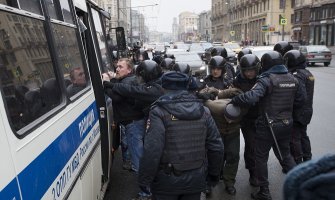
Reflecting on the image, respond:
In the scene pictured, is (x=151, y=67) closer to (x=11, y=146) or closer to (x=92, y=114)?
(x=92, y=114)

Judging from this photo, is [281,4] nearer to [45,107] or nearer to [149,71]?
[149,71]

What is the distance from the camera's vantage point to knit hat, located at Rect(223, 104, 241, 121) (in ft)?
15.7

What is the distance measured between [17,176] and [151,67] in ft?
9.66

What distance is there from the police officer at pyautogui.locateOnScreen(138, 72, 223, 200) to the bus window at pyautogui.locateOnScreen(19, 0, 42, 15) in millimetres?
1082

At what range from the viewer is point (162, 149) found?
10.4ft

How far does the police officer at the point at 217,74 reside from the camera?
563 centimetres

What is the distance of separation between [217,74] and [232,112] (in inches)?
40.4

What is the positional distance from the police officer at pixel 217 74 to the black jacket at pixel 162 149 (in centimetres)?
235

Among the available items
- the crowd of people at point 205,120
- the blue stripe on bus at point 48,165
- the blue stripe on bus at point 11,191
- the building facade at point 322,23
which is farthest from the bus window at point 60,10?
the building facade at point 322,23

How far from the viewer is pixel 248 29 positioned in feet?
297

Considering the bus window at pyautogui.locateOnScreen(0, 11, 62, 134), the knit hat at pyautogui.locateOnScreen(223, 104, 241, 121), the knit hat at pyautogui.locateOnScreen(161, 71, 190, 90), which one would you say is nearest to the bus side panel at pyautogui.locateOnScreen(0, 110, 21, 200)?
the bus window at pyautogui.locateOnScreen(0, 11, 62, 134)

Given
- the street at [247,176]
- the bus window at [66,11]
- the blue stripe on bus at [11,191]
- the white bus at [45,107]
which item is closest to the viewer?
the blue stripe on bus at [11,191]

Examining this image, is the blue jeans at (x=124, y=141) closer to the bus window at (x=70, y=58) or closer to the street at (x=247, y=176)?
the street at (x=247, y=176)

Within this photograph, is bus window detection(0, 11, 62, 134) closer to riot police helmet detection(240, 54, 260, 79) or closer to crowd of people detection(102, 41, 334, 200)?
crowd of people detection(102, 41, 334, 200)
